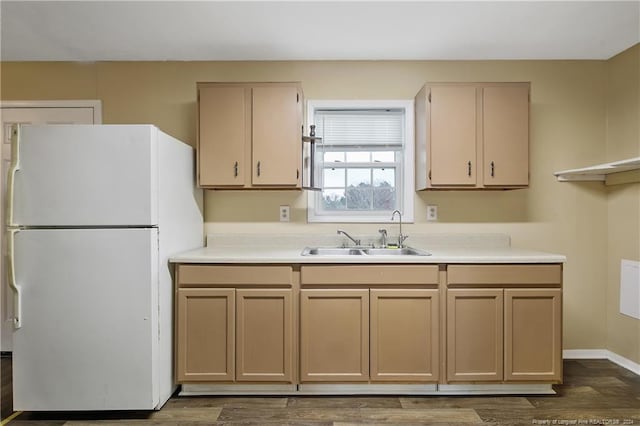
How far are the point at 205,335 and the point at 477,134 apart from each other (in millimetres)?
2315

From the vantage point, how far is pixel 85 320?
6.64 feet

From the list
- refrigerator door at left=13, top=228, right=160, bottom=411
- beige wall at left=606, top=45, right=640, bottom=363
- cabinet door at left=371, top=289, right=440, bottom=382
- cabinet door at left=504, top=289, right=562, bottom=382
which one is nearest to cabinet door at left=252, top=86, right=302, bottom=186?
refrigerator door at left=13, top=228, right=160, bottom=411

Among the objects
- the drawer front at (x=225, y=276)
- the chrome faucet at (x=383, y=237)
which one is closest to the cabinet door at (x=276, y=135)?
the drawer front at (x=225, y=276)

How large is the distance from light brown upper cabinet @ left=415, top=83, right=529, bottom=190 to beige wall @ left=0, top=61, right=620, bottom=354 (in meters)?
0.37

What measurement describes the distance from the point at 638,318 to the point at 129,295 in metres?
3.52

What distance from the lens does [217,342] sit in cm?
225

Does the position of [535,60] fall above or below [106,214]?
above

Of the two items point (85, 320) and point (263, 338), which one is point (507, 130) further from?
point (85, 320)

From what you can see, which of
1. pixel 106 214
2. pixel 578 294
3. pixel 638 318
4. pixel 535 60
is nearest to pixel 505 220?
pixel 578 294

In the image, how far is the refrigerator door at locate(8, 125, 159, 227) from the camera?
199cm

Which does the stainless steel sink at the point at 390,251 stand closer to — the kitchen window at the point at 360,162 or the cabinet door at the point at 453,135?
the kitchen window at the point at 360,162

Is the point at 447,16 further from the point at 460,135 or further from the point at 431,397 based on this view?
the point at 431,397

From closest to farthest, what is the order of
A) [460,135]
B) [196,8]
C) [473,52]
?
[196,8]
[460,135]
[473,52]

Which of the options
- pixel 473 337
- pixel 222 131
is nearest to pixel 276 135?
pixel 222 131
